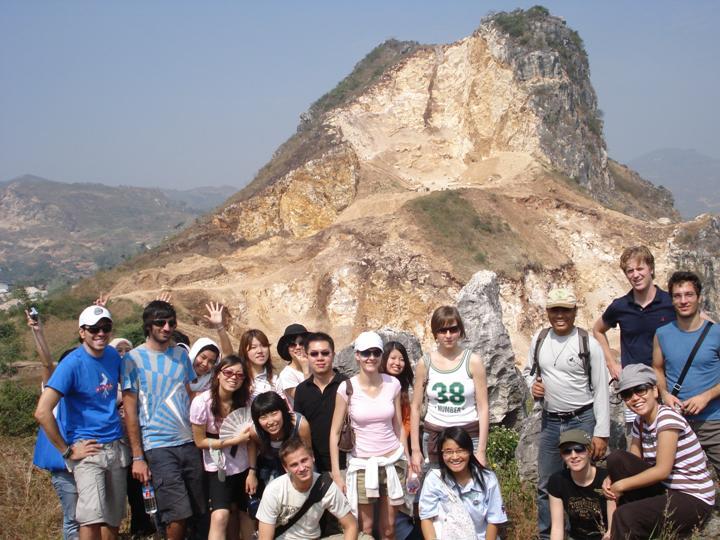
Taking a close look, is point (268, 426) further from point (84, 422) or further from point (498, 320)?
point (498, 320)

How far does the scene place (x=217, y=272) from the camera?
2973cm

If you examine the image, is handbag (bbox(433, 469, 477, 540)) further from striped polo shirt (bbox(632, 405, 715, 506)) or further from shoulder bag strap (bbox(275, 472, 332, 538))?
striped polo shirt (bbox(632, 405, 715, 506))

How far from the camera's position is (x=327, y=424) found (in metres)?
5.20

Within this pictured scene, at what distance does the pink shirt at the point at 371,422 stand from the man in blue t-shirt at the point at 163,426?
4.66ft

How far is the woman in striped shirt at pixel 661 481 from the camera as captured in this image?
161 inches

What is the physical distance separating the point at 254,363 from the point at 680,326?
386 cm

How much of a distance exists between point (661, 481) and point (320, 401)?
9.06 ft

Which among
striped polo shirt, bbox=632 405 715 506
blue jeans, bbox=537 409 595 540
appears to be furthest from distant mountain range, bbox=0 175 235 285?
striped polo shirt, bbox=632 405 715 506

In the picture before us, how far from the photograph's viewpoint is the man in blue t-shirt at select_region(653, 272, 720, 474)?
4.78 metres

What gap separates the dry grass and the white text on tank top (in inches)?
166

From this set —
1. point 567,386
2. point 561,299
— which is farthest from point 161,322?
point 567,386

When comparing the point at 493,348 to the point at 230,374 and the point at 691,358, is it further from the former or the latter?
the point at 230,374

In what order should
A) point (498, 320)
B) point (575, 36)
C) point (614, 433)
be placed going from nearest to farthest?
point (614, 433) → point (498, 320) → point (575, 36)

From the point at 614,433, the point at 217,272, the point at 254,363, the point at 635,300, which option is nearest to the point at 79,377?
the point at 254,363
